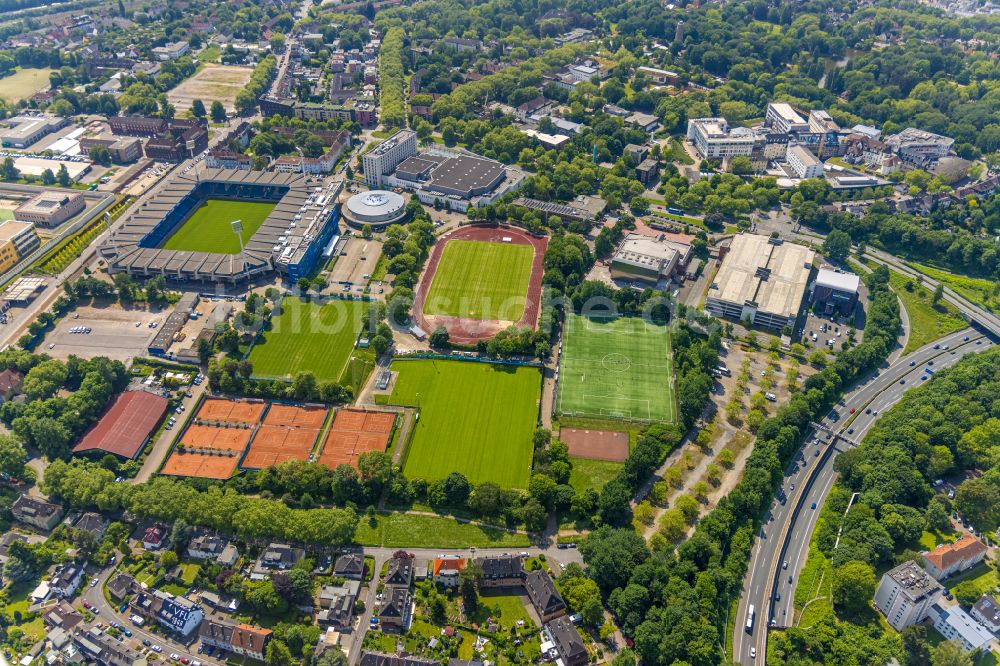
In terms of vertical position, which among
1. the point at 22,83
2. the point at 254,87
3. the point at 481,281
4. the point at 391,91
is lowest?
the point at 22,83

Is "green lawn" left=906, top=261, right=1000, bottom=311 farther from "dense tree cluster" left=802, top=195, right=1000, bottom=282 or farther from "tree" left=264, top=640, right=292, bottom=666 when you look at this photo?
"tree" left=264, top=640, right=292, bottom=666

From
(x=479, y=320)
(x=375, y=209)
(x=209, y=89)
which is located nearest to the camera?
(x=479, y=320)

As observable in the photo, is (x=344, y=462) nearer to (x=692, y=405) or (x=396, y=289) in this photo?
(x=396, y=289)

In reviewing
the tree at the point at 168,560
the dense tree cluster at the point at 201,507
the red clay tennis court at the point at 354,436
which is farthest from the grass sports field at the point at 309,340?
the tree at the point at 168,560

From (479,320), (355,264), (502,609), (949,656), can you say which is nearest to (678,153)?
(479,320)

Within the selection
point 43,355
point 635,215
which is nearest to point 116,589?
point 43,355

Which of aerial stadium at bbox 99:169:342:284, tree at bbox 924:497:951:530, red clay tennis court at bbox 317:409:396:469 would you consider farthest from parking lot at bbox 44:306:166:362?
tree at bbox 924:497:951:530

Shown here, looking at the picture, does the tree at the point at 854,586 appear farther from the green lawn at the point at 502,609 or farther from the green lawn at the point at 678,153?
the green lawn at the point at 678,153

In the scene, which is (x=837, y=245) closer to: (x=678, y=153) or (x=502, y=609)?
(x=678, y=153)
